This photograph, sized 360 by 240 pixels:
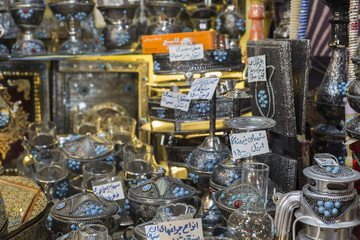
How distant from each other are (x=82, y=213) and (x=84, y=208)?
0.02 metres

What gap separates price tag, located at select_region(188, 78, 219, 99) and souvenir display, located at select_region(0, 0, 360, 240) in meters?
0.01

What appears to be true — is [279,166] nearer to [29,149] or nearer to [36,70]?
[29,149]

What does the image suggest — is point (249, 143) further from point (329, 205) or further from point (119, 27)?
point (119, 27)

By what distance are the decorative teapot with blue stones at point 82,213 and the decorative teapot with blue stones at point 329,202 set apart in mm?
757

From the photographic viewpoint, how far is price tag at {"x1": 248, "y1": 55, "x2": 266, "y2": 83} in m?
2.19

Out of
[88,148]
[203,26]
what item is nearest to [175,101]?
[88,148]

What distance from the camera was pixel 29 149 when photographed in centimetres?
300

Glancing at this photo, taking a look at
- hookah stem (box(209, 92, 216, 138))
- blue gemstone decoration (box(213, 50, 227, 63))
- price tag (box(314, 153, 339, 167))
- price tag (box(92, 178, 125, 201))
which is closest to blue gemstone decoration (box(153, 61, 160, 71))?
blue gemstone decoration (box(213, 50, 227, 63))

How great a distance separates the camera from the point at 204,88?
7.37 feet

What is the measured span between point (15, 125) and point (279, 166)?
212 cm

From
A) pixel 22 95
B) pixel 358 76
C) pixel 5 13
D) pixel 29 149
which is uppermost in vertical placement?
pixel 5 13

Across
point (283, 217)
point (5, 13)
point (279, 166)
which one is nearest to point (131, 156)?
point (279, 166)

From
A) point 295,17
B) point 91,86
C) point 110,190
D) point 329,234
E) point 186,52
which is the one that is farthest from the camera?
point 91,86

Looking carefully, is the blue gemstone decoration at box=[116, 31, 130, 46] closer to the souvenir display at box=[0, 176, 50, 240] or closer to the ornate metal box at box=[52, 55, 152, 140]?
the ornate metal box at box=[52, 55, 152, 140]
